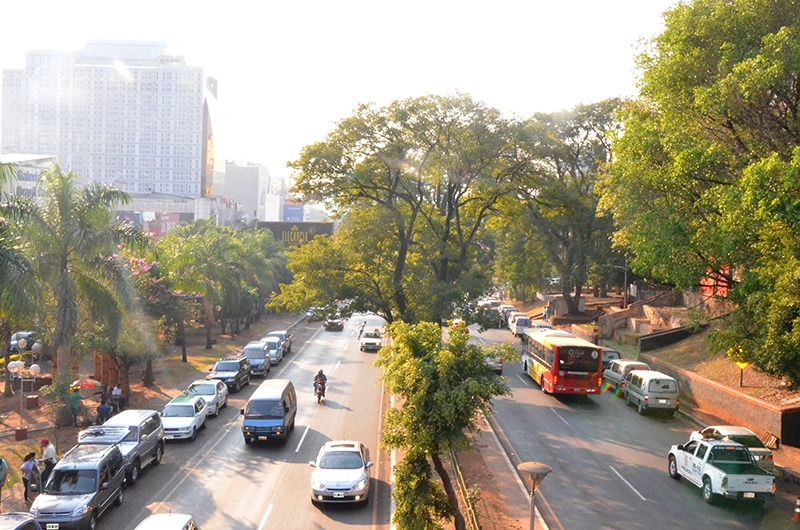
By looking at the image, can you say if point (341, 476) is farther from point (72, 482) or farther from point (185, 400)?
point (185, 400)

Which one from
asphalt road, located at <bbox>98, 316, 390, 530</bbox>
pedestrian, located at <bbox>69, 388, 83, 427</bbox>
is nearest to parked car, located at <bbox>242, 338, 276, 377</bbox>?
asphalt road, located at <bbox>98, 316, 390, 530</bbox>

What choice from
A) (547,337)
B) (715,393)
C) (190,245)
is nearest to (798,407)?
(715,393)

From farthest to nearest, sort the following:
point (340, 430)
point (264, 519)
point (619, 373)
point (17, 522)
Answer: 1. point (619, 373)
2. point (340, 430)
3. point (264, 519)
4. point (17, 522)

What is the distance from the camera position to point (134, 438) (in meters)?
22.9

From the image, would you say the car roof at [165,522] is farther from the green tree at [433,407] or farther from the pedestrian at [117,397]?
the pedestrian at [117,397]

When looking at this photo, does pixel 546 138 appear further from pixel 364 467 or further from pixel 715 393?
pixel 364 467

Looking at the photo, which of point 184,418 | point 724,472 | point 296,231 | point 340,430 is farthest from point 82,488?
point 296,231

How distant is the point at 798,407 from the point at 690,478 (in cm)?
793

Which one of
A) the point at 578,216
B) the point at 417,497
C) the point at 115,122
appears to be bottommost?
the point at 417,497

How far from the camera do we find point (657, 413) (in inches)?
1292

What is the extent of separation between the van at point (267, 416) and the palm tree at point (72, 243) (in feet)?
23.1

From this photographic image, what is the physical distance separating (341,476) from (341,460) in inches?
31.0

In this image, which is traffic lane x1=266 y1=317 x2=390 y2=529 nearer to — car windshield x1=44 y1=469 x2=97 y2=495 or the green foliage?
the green foliage

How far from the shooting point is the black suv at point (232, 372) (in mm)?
37812
